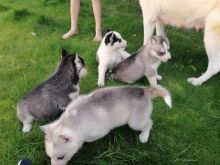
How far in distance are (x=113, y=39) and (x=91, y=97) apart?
1610 mm

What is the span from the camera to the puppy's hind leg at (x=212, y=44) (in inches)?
217

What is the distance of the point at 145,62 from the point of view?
17.7 ft

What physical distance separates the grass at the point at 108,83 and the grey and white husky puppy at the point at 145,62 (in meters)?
0.22

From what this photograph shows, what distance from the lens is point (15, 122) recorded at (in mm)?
4848

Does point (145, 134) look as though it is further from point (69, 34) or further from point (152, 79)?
point (69, 34)

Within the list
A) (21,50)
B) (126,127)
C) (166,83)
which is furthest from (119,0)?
(126,127)

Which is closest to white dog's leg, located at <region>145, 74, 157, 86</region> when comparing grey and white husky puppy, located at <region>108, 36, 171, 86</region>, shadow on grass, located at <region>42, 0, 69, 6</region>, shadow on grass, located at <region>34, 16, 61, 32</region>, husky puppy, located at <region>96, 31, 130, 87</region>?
grey and white husky puppy, located at <region>108, 36, 171, 86</region>

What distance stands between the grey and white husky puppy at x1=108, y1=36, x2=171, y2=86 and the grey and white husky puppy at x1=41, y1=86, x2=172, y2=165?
1102 millimetres

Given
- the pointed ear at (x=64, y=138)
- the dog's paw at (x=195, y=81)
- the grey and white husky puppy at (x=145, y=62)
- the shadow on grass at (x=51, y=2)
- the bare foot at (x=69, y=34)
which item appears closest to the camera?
the pointed ear at (x=64, y=138)

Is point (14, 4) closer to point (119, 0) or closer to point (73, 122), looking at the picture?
point (119, 0)

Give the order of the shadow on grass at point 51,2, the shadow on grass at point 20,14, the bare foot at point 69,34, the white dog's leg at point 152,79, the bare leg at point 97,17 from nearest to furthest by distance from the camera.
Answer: the white dog's leg at point 152,79 → the bare leg at point 97,17 → the bare foot at point 69,34 → the shadow on grass at point 20,14 → the shadow on grass at point 51,2

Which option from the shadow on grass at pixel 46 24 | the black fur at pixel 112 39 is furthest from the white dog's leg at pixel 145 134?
the shadow on grass at pixel 46 24

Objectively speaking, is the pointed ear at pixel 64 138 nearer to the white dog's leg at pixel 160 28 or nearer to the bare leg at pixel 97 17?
the white dog's leg at pixel 160 28

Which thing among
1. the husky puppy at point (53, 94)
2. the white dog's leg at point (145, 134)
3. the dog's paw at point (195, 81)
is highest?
the husky puppy at point (53, 94)
